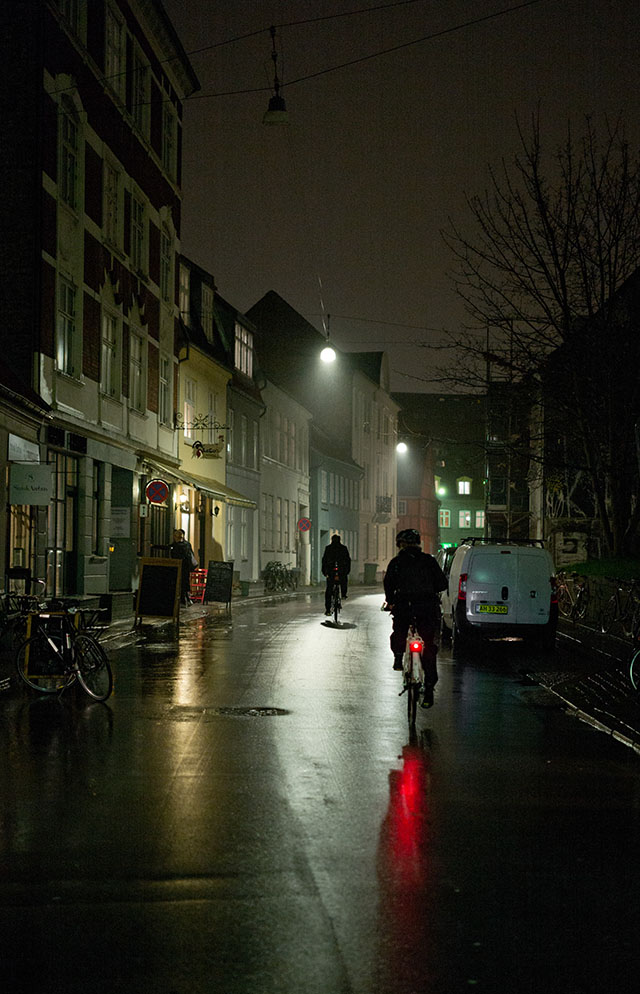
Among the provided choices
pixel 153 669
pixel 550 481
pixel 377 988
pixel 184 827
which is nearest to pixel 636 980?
pixel 377 988

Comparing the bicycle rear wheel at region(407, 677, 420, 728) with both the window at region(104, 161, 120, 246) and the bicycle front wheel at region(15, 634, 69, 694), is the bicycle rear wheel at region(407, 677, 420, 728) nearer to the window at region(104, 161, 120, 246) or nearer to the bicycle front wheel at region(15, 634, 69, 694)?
the bicycle front wheel at region(15, 634, 69, 694)

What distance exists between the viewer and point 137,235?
33.3m

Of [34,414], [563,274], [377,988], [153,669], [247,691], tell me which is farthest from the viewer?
[563,274]

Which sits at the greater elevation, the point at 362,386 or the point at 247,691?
the point at 362,386

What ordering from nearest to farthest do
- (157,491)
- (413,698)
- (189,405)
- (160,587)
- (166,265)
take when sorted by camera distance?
(413,698) < (160,587) < (157,491) < (166,265) < (189,405)

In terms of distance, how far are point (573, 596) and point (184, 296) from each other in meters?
16.9

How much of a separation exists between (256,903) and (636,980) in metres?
1.72

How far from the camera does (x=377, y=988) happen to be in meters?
4.41

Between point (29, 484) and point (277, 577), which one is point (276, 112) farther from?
point (277, 577)

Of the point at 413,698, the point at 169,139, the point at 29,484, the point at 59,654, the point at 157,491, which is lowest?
the point at 413,698

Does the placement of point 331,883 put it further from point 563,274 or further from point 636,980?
point 563,274

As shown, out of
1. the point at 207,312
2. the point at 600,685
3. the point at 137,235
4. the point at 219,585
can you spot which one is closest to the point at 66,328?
the point at 137,235

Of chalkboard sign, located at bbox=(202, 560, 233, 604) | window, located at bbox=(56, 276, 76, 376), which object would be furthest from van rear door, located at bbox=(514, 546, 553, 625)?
chalkboard sign, located at bbox=(202, 560, 233, 604)

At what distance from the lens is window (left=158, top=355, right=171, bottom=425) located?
117 feet
